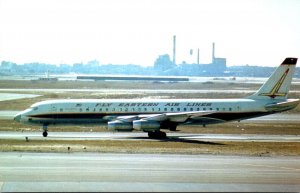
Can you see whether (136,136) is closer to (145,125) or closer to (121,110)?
(145,125)

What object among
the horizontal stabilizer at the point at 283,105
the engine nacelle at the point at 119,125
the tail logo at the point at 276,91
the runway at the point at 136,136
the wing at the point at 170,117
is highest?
the tail logo at the point at 276,91

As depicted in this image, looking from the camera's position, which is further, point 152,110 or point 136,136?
point 152,110

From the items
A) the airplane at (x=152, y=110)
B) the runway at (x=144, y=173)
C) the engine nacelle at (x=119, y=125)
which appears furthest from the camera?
the airplane at (x=152, y=110)

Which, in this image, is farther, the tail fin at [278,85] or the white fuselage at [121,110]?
the tail fin at [278,85]

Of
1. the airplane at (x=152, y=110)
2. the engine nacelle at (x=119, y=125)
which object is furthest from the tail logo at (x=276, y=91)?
the engine nacelle at (x=119, y=125)

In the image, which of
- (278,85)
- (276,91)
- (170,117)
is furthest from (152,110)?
(278,85)

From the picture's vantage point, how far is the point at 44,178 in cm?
2184

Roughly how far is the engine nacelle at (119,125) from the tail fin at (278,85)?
40.4 ft

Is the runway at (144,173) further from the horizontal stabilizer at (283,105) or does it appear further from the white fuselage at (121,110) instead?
the horizontal stabilizer at (283,105)

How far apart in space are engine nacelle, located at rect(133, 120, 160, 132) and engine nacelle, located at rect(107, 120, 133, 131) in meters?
0.85

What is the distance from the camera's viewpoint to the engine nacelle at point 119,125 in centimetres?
4575

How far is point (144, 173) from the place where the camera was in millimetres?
23703

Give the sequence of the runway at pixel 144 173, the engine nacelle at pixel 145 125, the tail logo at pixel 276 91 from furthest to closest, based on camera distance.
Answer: the tail logo at pixel 276 91
the engine nacelle at pixel 145 125
the runway at pixel 144 173

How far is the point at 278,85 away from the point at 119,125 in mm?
15325
